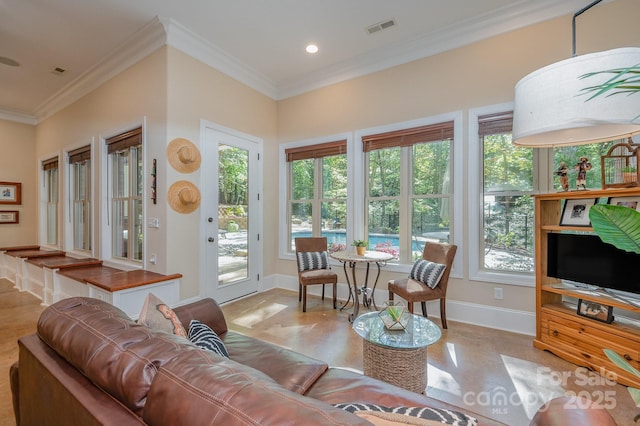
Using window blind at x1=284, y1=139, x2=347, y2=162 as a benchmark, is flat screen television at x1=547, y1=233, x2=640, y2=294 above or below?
below

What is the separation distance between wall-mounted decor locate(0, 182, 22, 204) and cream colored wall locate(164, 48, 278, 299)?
15.9 feet

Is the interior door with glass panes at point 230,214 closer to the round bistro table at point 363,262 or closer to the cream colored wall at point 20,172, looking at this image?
the round bistro table at point 363,262

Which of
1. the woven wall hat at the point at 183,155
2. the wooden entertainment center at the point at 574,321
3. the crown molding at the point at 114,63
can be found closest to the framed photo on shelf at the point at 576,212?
the wooden entertainment center at the point at 574,321

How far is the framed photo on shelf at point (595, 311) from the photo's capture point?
2.20m

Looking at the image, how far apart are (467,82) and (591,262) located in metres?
2.18

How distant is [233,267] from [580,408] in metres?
3.86

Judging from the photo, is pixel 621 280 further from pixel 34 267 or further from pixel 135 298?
pixel 34 267

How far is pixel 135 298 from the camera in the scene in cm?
301

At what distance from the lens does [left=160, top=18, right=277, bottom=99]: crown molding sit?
3.27 metres

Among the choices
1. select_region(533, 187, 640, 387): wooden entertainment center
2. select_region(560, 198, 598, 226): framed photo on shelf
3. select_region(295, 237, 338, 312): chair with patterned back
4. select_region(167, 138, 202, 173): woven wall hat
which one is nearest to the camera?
select_region(533, 187, 640, 387): wooden entertainment center

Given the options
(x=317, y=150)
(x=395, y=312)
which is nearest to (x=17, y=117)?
(x=317, y=150)

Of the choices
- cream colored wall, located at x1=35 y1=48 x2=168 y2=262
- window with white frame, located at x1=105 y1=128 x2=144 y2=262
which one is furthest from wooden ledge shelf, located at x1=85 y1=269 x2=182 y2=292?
window with white frame, located at x1=105 y1=128 x2=144 y2=262

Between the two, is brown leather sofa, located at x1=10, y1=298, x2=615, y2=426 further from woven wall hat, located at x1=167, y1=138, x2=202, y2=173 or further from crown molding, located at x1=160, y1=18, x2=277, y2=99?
crown molding, located at x1=160, y1=18, x2=277, y2=99

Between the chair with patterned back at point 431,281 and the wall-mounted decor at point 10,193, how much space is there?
7252mm
